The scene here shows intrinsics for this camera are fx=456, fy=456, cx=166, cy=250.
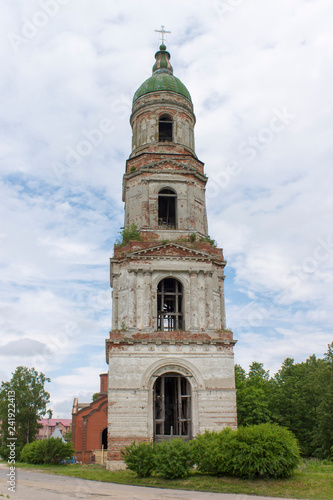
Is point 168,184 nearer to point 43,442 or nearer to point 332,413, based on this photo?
point 43,442

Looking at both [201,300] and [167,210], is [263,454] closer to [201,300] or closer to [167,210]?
[201,300]

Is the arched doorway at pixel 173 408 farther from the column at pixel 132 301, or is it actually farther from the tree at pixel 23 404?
the tree at pixel 23 404

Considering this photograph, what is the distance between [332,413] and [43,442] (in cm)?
2284

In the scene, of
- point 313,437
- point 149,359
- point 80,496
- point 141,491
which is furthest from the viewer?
point 313,437

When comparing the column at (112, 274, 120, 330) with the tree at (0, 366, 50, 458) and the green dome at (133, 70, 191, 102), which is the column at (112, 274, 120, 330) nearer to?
the green dome at (133, 70, 191, 102)

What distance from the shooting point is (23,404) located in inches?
1661

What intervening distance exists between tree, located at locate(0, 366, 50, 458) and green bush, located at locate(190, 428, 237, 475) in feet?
87.9

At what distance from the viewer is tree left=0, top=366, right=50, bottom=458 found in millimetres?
41125

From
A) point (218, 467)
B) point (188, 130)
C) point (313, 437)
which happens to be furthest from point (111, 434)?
point (313, 437)

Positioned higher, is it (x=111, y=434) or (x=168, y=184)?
(x=168, y=184)

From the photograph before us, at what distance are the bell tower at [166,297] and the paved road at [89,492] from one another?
478 cm

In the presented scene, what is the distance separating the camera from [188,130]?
32.4 metres

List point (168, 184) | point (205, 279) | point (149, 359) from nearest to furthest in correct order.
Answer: point (149, 359), point (205, 279), point (168, 184)

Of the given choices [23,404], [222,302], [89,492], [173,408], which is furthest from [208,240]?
[23,404]
